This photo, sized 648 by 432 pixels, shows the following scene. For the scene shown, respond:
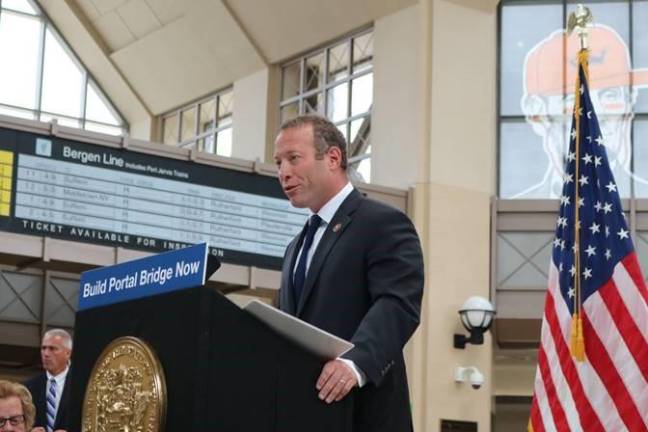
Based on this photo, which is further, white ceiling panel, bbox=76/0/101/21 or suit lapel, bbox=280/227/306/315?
white ceiling panel, bbox=76/0/101/21

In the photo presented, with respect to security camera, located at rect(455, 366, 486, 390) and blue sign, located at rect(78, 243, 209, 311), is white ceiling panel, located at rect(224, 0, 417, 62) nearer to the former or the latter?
security camera, located at rect(455, 366, 486, 390)

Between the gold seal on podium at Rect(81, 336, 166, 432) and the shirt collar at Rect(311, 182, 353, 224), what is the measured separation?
770 mm

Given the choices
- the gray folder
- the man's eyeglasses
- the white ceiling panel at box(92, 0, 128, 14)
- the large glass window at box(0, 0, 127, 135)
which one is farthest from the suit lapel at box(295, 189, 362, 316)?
the large glass window at box(0, 0, 127, 135)

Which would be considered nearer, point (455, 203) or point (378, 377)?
point (378, 377)

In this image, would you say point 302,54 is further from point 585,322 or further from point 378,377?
point 378,377

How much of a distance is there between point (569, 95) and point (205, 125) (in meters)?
6.20

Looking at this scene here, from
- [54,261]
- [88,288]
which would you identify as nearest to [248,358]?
[88,288]

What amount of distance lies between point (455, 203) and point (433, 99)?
133 cm

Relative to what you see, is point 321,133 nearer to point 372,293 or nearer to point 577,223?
point 372,293

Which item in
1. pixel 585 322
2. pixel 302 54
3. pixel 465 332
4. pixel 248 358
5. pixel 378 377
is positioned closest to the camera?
pixel 248 358

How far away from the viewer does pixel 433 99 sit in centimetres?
1581

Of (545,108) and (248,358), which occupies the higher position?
(545,108)

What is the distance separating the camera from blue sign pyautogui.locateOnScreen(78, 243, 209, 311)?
3051mm

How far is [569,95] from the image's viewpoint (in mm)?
16797
